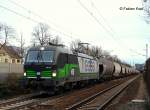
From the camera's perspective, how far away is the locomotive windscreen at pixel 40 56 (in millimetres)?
23455

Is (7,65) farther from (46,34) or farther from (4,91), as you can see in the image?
(46,34)

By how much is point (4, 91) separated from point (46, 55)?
3.83m

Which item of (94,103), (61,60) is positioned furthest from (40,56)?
(94,103)

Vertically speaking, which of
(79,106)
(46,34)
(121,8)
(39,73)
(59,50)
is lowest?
(79,106)

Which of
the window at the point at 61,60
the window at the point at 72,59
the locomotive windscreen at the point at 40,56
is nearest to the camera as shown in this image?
the locomotive windscreen at the point at 40,56

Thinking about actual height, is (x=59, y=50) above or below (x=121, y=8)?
below

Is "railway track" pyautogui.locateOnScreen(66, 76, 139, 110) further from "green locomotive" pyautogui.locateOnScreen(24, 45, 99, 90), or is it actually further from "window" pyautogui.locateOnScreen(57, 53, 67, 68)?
"window" pyautogui.locateOnScreen(57, 53, 67, 68)

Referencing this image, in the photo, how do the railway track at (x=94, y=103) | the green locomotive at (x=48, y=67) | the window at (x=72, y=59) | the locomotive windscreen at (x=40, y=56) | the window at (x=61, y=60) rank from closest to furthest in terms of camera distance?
1. the railway track at (x=94, y=103)
2. the green locomotive at (x=48, y=67)
3. the locomotive windscreen at (x=40, y=56)
4. the window at (x=61, y=60)
5. the window at (x=72, y=59)

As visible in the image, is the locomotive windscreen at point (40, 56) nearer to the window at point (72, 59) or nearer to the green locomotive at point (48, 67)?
Answer: the green locomotive at point (48, 67)

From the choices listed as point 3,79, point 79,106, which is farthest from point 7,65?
point 79,106

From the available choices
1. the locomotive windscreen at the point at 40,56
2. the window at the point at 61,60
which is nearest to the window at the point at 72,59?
the window at the point at 61,60

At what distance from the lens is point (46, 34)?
84.1m

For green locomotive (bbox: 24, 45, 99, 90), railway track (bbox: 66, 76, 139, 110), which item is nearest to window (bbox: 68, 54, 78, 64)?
green locomotive (bbox: 24, 45, 99, 90)

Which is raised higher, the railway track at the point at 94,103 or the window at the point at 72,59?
the window at the point at 72,59
